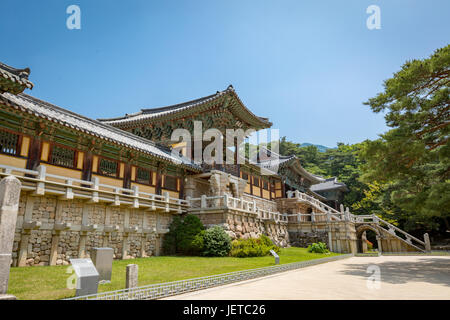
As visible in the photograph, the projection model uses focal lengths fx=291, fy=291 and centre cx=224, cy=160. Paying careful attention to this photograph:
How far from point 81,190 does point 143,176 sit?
4750 millimetres

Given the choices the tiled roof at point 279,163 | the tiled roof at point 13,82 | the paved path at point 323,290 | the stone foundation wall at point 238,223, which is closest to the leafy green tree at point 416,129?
the paved path at point 323,290

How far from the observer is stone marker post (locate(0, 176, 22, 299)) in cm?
556

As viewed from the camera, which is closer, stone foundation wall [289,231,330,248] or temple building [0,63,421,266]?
temple building [0,63,421,266]

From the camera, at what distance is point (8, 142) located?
1205cm

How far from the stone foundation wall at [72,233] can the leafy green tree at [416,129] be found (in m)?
12.3

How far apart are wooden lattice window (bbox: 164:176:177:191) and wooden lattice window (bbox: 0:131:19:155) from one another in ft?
28.9

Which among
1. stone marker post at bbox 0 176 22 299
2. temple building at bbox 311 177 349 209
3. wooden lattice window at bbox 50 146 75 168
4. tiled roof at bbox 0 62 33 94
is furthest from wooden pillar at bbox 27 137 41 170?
temple building at bbox 311 177 349 209

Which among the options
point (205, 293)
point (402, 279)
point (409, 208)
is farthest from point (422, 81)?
point (205, 293)

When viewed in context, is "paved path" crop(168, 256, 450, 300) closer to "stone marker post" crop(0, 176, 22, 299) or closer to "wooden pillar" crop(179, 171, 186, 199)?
"stone marker post" crop(0, 176, 22, 299)

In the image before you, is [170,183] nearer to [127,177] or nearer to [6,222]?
[127,177]

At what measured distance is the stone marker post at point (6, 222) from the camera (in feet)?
18.2

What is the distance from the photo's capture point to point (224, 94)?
65.0ft

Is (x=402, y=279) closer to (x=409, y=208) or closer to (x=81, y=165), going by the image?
(x=409, y=208)

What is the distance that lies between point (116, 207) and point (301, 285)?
10.4 meters
